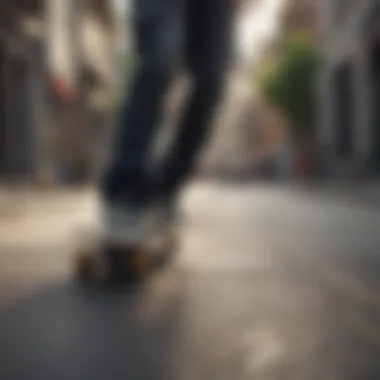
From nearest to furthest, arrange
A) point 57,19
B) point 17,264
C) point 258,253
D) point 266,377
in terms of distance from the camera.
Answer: point 266,377 < point 17,264 < point 258,253 < point 57,19

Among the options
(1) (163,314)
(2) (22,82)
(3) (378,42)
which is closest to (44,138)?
(2) (22,82)

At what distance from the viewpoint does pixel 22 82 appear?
4590mm

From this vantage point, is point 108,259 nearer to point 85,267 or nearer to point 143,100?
point 85,267

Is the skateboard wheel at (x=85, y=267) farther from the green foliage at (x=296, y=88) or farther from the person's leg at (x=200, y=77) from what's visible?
the green foliage at (x=296, y=88)

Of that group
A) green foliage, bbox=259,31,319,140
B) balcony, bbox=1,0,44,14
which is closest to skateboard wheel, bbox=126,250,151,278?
green foliage, bbox=259,31,319,140

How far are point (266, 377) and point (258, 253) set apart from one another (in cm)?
69

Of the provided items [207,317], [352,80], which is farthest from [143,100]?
[352,80]

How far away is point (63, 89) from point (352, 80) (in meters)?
3.46

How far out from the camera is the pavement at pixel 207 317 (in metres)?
0.45

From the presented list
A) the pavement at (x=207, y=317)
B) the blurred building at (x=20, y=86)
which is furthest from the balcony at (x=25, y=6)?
the pavement at (x=207, y=317)

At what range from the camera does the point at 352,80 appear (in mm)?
2422

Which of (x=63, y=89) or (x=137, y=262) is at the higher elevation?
(x=63, y=89)

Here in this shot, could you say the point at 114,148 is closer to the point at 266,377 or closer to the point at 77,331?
the point at 77,331

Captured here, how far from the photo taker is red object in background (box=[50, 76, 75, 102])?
5.34m
